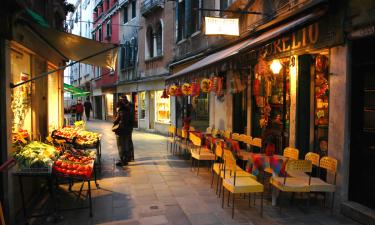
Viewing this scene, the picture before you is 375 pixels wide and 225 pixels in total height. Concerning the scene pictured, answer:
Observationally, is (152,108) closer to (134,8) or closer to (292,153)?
(134,8)

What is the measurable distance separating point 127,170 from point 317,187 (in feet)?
16.4

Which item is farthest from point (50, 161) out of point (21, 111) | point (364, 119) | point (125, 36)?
point (125, 36)

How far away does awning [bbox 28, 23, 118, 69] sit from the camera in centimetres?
603

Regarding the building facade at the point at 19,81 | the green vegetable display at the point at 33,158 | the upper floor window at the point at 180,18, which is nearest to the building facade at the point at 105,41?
the upper floor window at the point at 180,18

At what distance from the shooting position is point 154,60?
19609mm

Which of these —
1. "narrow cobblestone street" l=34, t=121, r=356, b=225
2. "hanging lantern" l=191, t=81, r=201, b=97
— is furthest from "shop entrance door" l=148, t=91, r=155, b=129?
"narrow cobblestone street" l=34, t=121, r=356, b=225

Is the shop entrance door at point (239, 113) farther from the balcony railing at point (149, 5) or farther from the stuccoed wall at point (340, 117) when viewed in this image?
the balcony railing at point (149, 5)

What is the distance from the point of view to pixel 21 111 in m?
6.29

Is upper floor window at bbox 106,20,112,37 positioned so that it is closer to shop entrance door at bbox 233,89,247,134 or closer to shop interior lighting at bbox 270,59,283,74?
shop entrance door at bbox 233,89,247,134

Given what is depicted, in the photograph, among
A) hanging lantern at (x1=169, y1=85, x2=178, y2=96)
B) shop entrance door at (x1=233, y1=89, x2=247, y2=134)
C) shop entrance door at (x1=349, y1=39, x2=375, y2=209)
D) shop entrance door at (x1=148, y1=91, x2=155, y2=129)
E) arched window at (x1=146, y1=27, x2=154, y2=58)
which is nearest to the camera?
shop entrance door at (x1=349, y1=39, x2=375, y2=209)

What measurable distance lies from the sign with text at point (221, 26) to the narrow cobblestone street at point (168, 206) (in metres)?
3.73

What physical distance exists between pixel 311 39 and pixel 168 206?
3892mm

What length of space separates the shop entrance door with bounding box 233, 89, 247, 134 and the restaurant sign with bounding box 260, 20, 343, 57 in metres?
3.08

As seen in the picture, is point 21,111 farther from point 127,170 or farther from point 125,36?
point 125,36
